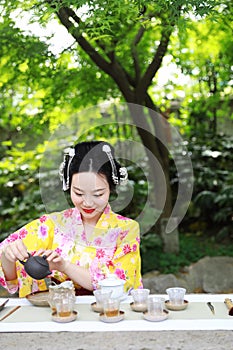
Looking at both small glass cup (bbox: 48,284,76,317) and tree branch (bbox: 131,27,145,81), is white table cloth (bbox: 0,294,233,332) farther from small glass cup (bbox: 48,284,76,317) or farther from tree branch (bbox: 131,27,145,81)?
tree branch (bbox: 131,27,145,81)

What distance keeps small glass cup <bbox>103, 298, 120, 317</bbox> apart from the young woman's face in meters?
0.49

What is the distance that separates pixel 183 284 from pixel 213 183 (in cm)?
154

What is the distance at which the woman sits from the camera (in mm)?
2059

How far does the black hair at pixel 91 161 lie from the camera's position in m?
2.08

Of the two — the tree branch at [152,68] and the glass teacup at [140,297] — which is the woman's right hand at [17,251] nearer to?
the glass teacup at [140,297]

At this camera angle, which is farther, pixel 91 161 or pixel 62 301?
pixel 91 161

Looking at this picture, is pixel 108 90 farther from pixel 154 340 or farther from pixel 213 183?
pixel 154 340

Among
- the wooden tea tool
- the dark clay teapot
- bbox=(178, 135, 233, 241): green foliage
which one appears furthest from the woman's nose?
bbox=(178, 135, 233, 241): green foliage

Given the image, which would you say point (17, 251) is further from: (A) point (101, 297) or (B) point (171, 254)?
(B) point (171, 254)

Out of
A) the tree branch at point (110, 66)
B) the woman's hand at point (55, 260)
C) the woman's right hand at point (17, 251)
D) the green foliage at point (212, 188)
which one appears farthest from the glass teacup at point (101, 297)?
the green foliage at point (212, 188)

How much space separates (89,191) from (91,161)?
0.13 m

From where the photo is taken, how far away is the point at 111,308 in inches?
66.5

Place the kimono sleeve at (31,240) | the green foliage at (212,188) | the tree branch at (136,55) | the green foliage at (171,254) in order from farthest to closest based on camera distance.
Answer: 1. the green foliage at (212,188)
2. the green foliage at (171,254)
3. the tree branch at (136,55)
4. the kimono sleeve at (31,240)

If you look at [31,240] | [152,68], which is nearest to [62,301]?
[31,240]
